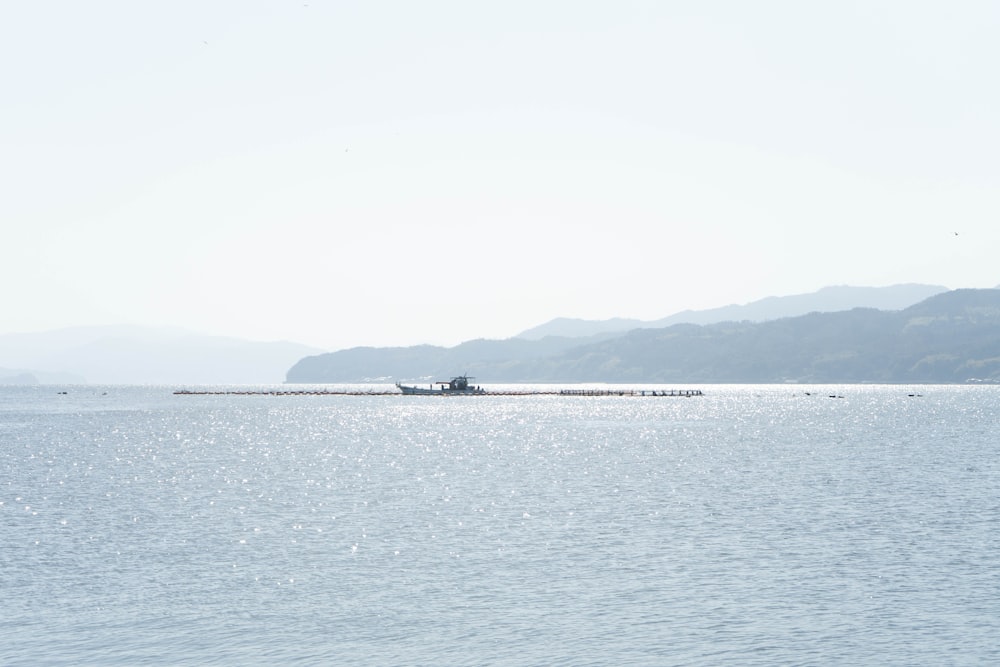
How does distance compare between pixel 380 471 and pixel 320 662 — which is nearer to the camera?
pixel 320 662

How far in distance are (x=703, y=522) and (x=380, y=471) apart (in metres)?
47.9

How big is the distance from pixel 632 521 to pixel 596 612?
26.1m

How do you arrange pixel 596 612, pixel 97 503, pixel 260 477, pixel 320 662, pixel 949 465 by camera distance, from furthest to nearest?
pixel 949 465, pixel 260 477, pixel 97 503, pixel 596 612, pixel 320 662

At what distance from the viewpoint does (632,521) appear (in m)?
71.1

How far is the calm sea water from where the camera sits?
4084 centimetres

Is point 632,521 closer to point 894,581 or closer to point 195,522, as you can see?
point 894,581

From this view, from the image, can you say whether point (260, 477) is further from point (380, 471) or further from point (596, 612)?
point (596, 612)

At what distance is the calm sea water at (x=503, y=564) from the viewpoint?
134 ft

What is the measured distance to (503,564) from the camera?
184 ft

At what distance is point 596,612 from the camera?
45.5m

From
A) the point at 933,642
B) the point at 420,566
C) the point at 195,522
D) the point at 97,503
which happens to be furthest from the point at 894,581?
the point at 97,503

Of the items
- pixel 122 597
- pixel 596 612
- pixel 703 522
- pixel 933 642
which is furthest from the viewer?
pixel 703 522

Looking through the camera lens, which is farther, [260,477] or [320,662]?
[260,477]

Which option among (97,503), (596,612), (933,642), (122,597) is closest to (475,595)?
(596,612)
